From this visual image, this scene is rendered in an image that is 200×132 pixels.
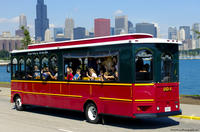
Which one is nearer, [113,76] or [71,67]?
[113,76]

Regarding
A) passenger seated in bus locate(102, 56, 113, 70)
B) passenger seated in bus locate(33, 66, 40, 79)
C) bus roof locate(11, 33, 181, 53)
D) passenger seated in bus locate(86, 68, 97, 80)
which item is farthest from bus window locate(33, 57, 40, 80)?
passenger seated in bus locate(102, 56, 113, 70)

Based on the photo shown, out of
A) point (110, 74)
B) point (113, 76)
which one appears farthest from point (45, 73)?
point (113, 76)

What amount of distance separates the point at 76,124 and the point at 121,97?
213 centimetres

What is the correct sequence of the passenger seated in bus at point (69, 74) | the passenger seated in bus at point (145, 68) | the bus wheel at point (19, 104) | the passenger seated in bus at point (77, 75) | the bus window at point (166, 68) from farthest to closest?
the bus wheel at point (19, 104) < the passenger seated in bus at point (69, 74) < the passenger seated in bus at point (77, 75) < the bus window at point (166, 68) < the passenger seated in bus at point (145, 68)

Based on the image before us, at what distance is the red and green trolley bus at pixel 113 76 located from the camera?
35.6 feet

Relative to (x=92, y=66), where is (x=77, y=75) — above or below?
below

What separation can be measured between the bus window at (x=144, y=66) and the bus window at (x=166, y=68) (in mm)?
435

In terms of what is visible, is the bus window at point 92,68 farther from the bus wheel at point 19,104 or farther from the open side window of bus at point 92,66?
the bus wheel at point 19,104

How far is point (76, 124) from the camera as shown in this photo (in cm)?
1225

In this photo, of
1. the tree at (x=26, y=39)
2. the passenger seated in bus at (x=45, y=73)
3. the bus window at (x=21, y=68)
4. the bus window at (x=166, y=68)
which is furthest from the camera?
the tree at (x=26, y=39)

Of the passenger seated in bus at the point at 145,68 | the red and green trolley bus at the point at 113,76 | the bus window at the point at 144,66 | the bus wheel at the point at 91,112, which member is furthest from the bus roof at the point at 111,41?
the bus wheel at the point at 91,112

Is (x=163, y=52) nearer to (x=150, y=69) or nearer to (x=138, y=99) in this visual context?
(x=150, y=69)

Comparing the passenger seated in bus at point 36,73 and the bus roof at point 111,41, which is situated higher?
the bus roof at point 111,41

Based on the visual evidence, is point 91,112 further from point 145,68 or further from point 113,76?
point 145,68
